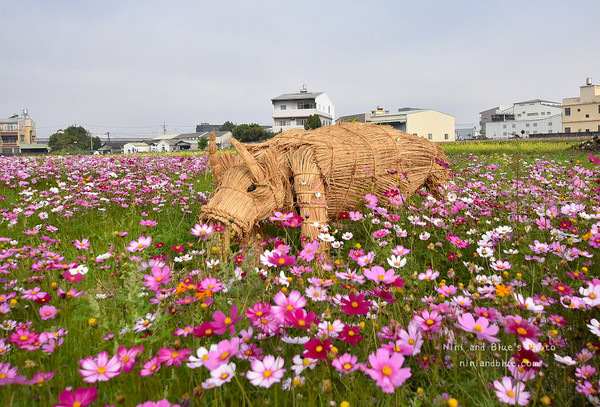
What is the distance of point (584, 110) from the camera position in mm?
65938

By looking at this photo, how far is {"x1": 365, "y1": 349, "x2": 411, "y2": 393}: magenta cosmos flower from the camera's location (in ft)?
3.52

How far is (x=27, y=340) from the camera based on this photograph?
4.75 ft

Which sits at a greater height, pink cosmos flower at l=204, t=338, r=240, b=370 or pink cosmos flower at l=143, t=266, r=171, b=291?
pink cosmos flower at l=143, t=266, r=171, b=291

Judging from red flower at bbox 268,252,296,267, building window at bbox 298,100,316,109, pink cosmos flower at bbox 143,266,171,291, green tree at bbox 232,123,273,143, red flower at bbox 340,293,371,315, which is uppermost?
building window at bbox 298,100,316,109

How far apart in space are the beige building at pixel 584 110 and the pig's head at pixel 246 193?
78.2 m

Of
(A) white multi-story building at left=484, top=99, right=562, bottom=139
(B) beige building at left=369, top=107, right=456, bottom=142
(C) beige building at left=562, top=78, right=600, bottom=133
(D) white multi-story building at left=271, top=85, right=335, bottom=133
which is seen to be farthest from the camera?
(A) white multi-story building at left=484, top=99, right=562, bottom=139

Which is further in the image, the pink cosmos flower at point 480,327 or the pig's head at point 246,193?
the pig's head at point 246,193

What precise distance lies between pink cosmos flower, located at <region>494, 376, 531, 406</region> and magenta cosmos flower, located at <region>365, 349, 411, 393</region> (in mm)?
393

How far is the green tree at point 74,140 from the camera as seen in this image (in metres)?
67.1

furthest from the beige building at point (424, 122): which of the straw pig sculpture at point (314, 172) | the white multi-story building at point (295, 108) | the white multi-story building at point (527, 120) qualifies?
the straw pig sculpture at point (314, 172)

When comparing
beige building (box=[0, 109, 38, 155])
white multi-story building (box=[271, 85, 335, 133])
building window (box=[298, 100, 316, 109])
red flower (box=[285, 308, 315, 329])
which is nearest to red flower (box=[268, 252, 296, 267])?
red flower (box=[285, 308, 315, 329])

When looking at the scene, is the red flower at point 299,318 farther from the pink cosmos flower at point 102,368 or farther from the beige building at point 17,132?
the beige building at point 17,132

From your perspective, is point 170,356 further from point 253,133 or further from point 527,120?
point 527,120

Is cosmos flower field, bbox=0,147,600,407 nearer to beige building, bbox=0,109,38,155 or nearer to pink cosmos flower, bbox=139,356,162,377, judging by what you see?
pink cosmos flower, bbox=139,356,162,377
